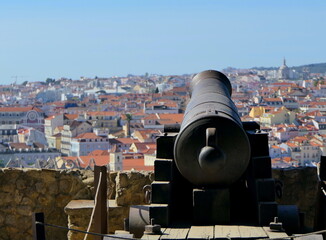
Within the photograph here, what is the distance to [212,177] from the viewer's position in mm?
3766

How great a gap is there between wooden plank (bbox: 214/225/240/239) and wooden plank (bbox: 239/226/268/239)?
19 mm

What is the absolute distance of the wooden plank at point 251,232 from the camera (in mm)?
3583

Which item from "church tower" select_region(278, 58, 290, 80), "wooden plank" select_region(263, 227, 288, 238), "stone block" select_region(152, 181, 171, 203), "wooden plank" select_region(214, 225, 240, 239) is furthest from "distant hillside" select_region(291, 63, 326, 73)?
"wooden plank" select_region(263, 227, 288, 238)

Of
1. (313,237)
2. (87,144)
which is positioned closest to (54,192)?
(313,237)

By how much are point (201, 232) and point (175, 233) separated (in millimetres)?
101

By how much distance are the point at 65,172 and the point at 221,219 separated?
56.3 inches

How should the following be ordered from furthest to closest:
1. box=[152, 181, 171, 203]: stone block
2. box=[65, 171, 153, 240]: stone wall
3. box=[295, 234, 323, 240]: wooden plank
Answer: box=[65, 171, 153, 240]: stone wall < box=[152, 181, 171, 203]: stone block < box=[295, 234, 323, 240]: wooden plank

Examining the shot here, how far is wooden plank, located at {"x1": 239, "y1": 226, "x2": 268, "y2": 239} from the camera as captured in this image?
3.58 metres

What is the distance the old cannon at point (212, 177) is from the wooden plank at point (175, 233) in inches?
3.6

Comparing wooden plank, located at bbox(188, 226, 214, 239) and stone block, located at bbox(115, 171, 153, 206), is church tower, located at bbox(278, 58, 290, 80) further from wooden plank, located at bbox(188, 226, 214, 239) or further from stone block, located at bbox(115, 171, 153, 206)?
wooden plank, located at bbox(188, 226, 214, 239)

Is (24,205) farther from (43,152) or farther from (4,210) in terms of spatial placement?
(43,152)

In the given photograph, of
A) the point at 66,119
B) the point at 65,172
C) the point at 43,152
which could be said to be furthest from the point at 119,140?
the point at 65,172

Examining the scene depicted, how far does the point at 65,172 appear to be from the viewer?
16.6 feet

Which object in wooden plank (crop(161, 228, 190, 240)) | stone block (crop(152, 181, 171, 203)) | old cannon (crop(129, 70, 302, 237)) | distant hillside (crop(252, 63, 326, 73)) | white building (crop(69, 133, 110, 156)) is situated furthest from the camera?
distant hillside (crop(252, 63, 326, 73))
